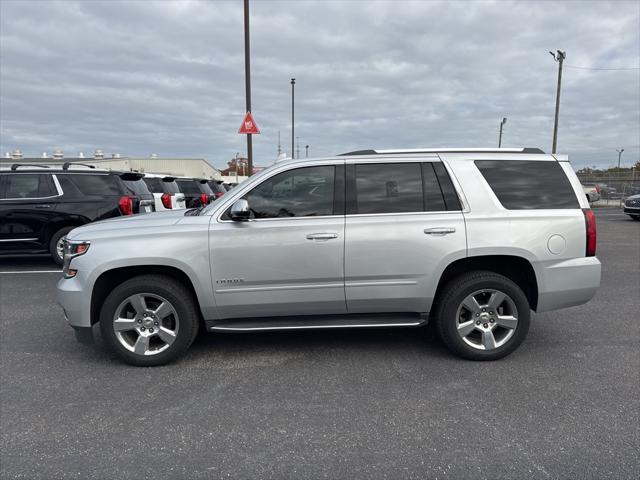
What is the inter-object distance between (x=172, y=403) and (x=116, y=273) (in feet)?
4.29

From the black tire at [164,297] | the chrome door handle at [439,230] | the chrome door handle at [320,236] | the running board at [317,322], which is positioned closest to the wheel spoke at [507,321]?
the running board at [317,322]

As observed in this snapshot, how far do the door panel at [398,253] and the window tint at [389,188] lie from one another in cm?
9

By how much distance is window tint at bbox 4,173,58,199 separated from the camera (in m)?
8.12

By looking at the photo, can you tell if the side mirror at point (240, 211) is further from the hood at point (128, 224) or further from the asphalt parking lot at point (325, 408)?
the asphalt parking lot at point (325, 408)

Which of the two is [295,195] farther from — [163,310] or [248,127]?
[248,127]

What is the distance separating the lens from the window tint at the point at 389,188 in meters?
3.91

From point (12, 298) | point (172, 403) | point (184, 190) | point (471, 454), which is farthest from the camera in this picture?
point (184, 190)

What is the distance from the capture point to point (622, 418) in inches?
117

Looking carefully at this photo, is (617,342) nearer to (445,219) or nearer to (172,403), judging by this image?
(445,219)

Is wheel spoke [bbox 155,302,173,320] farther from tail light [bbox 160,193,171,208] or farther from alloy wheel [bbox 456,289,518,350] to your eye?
tail light [bbox 160,193,171,208]

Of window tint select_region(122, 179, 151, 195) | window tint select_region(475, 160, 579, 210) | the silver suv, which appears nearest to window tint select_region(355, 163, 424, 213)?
the silver suv

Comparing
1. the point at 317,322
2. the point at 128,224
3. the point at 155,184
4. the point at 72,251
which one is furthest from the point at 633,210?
the point at 72,251

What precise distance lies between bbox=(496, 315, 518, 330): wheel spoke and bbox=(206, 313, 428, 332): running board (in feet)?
2.08

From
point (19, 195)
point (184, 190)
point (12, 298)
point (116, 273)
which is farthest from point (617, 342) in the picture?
point (184, 190)
